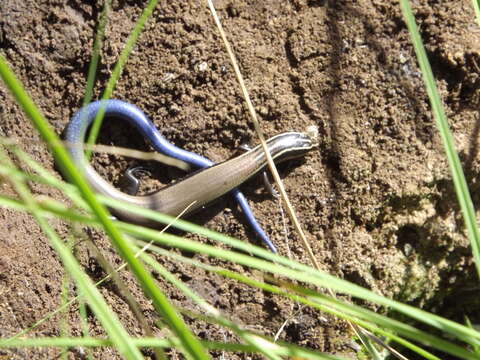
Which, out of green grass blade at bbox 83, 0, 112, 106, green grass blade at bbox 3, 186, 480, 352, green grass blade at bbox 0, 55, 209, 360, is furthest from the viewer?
green grass blade at bbox 83, 0, 112, 106

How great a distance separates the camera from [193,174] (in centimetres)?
286

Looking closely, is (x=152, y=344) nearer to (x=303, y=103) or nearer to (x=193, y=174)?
(x=193, y=174)

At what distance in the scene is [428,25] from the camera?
2857 millimetres

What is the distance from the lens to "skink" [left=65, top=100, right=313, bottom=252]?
106 inches

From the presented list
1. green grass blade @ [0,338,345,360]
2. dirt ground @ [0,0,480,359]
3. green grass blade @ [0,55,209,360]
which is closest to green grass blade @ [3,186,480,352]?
green grass blade @ [0,55,209,360]

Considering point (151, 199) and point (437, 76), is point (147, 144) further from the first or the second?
point (437, 76)

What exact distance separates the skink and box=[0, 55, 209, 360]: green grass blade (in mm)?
1629

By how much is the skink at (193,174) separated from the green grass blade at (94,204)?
5.34ft

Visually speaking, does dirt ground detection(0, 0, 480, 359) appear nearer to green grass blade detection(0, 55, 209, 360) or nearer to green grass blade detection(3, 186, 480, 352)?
green grass blade detection(3, 186, 480, 352)

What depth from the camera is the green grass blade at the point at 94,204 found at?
968 millimetres

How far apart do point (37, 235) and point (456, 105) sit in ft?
7.11

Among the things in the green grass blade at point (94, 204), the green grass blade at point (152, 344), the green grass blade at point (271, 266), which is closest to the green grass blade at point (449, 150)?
the green grass blade at point (271, 266)

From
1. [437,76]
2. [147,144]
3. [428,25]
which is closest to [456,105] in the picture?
[437,76]

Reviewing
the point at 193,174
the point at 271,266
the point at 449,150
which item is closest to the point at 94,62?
the point at 271,266
